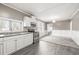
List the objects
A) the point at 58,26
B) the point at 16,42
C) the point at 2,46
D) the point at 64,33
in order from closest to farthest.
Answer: the point at 2,46, the point at 16,42, the point at 64,33, the point at 58,26

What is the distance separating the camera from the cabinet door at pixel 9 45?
2.28 meters

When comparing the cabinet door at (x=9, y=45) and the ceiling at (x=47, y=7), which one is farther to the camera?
the ceiling at (x=47, y=7)

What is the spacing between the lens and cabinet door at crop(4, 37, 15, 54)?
228 centimetres

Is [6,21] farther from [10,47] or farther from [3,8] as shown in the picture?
[10,47]

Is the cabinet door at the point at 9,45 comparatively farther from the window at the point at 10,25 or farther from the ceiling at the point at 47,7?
the ceiling at the point at 47,7

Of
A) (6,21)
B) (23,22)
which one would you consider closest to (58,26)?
(23,22)

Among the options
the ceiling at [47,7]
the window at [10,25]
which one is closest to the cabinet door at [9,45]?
the window at [10,25]

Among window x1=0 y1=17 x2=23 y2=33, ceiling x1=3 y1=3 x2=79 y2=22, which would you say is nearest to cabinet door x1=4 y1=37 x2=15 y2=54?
window x1=0 y1=17 x2=23 y2=33

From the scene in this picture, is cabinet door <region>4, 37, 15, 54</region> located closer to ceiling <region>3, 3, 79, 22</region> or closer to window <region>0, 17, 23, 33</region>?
window <region>0, 17, 23, 33</region>

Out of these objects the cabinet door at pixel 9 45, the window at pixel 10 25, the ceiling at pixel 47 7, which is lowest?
the cabinet door at pixel 9 45

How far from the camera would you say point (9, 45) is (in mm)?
2416

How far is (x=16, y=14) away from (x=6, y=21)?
32.8 inches

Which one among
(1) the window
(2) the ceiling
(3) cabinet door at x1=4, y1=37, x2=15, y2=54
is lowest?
(3) cabinet door at x1=4, y1=37, x2=15, y2=54

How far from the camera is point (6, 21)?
127 inches
